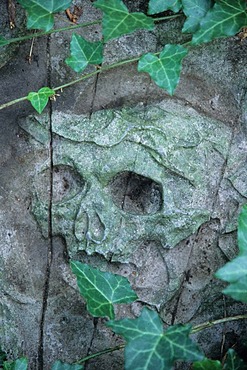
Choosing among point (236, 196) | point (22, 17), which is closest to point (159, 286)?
point (236, 196)

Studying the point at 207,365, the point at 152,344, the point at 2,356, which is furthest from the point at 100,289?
the point at 2,356

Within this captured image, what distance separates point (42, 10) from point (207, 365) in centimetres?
96

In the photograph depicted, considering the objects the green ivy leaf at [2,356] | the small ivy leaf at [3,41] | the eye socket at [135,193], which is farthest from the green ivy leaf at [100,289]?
the small ivy leaf at [3,41]

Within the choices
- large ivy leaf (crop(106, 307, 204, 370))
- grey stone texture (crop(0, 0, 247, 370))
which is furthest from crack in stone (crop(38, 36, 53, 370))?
large ivy leaf (crop(106, 307, 204, 370))

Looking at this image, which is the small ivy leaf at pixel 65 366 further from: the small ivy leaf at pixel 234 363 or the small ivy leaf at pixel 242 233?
the small ivy leaf at pixel 242 233

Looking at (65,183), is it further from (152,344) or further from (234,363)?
(234,363)

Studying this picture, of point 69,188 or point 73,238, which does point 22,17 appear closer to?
point 69,188

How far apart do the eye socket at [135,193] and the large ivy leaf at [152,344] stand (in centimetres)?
33

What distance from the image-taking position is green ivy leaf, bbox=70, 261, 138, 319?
1.63 metres

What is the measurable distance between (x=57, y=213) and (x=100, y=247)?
15 centimetres

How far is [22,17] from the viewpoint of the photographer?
181 centimetres

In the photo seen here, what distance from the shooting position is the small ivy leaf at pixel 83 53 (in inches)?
66.5

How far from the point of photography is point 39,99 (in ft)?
5.57

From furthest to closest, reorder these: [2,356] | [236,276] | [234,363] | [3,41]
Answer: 1. [2,356]
2. [3,41]
3. [234,363]
4. [236,276]
